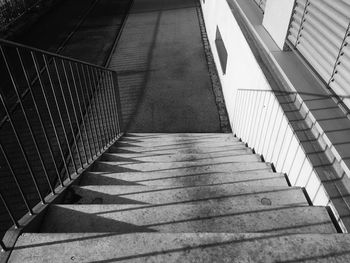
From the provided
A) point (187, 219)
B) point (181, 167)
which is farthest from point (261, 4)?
point (187, 219)

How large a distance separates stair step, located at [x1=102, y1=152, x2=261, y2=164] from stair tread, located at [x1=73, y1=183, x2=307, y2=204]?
1090mm

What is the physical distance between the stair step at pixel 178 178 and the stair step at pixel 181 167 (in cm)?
18

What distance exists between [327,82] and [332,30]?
48cm

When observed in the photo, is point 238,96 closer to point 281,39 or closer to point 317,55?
point 281,39

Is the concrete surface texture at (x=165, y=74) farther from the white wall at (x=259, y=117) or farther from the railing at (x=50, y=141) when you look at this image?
the railing at (x=50, y=141)

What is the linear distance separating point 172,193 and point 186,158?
4.67 ft

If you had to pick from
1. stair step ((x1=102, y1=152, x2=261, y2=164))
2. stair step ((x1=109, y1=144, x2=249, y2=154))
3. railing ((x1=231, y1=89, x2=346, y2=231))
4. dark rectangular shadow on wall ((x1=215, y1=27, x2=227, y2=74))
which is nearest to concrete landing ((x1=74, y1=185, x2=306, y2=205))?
railing ((x1=231, y1=89, x2=346, y2=231))

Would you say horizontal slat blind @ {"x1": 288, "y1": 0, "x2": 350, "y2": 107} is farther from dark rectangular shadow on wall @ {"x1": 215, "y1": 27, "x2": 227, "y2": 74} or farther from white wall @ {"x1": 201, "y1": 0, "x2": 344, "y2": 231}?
dark rectangular shadow on wall @ {"x1": 215, "y1": 27, "x2": 227, "y2": 74}

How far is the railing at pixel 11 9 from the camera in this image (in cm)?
998

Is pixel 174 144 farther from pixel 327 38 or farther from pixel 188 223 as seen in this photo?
pixel 188 223

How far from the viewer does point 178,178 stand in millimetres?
2982

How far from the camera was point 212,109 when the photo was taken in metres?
6.86

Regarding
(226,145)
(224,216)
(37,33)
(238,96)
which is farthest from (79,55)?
(224,216)

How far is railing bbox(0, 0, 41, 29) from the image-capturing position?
393 inches
